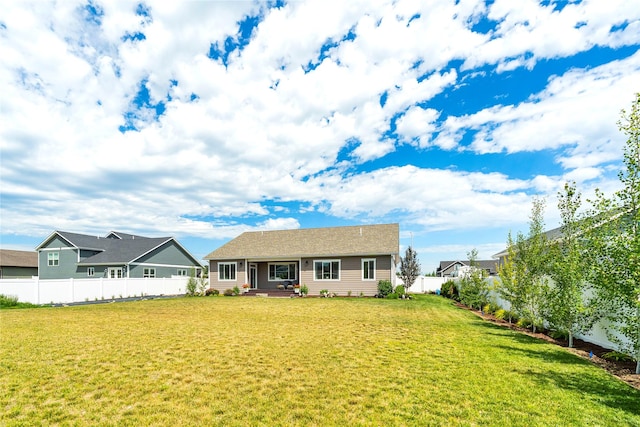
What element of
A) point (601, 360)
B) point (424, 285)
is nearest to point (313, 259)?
point (424, 285)

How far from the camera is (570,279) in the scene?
28.5 ft

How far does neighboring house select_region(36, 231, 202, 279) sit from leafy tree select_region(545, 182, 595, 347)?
92.0 feet

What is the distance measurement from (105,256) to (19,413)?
106 feet

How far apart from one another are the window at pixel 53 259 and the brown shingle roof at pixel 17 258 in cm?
717

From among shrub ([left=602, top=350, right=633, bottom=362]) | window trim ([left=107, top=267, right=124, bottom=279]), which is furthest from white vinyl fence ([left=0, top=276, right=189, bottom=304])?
shrub ([left=602, top=350, right=633, bottom=362])

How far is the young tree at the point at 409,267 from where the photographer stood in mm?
29281

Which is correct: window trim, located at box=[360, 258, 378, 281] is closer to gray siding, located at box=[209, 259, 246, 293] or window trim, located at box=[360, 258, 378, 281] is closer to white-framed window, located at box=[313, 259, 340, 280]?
white-framed window, located at box=[313, 259, 340, 280]

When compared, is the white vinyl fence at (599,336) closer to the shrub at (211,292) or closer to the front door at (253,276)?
the front door at (253,276)

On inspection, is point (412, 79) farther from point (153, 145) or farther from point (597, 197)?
point (153, 145)

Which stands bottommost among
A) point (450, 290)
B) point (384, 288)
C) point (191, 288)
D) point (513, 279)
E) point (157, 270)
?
point (450, 290)

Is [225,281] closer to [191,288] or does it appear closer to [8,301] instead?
[191,288]

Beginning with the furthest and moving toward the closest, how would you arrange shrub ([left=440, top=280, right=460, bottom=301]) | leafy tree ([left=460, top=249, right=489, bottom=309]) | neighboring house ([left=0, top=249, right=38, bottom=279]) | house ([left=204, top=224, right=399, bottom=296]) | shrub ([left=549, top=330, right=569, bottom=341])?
neighboring house ([left=0, top=249, right=38, bottom=279])
shrub ([left=440, top=280, right=460, bottom=301])
house ([left=204, top=224, right=399, bottom=296])
leafy tree ([left=460, top=249, right=489, bottom=309])
shrub ([left=549, top=330, right=569, bottom=341])

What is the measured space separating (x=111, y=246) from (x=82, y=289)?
14145 millimetres

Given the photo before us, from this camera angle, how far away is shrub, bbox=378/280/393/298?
22453 millimetres
